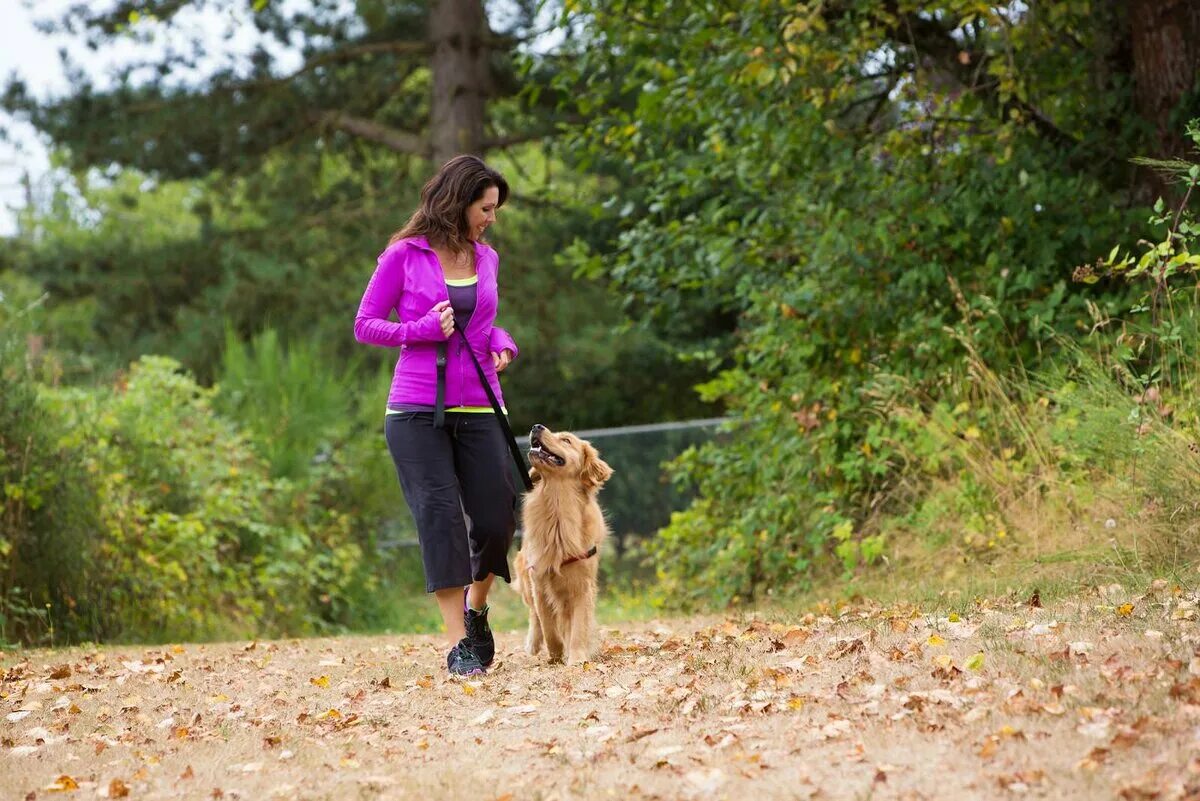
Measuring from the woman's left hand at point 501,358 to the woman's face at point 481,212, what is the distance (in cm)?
54

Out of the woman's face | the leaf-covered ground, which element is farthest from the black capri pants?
the woman's face

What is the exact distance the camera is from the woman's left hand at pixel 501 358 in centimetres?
632

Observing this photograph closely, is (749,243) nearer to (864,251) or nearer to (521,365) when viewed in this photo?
(864,251)

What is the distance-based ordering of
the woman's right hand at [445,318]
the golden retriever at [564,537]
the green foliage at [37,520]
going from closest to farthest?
the woman's right hand at [445,318] < the golden retriever at [564,537] < the green foliage at [37,520]

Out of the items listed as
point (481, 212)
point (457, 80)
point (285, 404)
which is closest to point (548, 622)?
point (481, 212)

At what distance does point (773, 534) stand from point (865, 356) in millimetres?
1440

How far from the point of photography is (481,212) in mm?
6348

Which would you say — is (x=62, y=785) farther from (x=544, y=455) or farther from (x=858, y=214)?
(x=858, y=214)

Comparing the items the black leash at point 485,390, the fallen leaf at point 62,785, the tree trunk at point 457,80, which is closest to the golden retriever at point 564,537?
the black leash at point 485,390

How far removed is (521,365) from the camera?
68.9ft

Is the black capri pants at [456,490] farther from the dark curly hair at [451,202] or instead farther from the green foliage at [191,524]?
the green foliage at [191,524]

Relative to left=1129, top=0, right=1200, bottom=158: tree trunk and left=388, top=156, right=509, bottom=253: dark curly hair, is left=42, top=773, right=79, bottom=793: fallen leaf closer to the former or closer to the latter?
left=388, top=156, right=509, bottom=253: dark curly hair

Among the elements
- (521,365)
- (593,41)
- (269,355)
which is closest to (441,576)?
(593,41)

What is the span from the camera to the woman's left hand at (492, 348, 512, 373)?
6.32m
